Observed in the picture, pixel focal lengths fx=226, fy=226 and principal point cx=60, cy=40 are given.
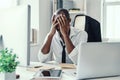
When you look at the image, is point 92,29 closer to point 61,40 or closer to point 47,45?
point 61,40

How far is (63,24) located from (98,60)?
63cm

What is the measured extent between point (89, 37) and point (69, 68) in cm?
68

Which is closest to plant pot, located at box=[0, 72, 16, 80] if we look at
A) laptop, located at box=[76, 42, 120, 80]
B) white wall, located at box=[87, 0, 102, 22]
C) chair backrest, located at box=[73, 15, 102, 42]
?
laptop, located at box=[76, 42, 120, 80]

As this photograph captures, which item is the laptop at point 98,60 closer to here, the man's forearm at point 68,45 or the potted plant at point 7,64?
the potted plant at point 7,64

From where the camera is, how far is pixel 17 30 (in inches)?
62.3

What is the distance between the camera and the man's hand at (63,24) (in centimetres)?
181

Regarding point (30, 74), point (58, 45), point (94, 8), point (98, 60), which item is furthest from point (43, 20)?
point (98, 60)

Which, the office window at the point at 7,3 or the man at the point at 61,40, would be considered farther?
the office window at the point at 7,3

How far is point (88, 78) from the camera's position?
1.29 meters

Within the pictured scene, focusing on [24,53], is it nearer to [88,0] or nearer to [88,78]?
[88,78]

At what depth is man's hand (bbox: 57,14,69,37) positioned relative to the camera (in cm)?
181

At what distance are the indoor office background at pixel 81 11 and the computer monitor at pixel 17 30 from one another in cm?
165

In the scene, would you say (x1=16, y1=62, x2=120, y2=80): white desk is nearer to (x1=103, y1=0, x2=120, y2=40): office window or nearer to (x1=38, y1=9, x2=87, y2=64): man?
(x1=38, y1=9, x2=87, y2=64): man

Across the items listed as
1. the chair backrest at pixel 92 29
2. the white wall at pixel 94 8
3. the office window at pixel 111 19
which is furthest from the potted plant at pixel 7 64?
the office window at pixel 111 19
